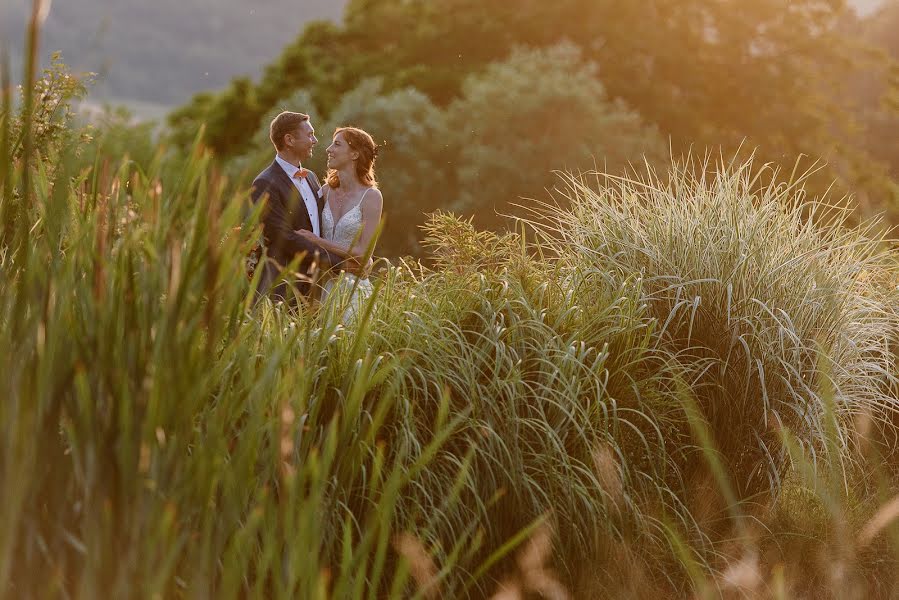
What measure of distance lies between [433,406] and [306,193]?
3.28 meters

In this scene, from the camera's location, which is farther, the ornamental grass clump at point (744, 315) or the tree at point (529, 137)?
the tree at point (529, 137)

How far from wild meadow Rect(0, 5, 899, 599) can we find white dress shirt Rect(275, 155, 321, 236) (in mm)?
1614

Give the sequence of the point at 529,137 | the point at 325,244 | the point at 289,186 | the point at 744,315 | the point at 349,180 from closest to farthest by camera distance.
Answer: the point at 744,315
the point at 325,244
the point at 289,186
the point at 349,180
the point at 529,137

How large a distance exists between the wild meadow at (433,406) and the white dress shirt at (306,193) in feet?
5.30

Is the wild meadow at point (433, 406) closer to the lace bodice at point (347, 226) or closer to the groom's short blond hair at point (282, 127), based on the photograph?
the lace bodice at point (347, 226)

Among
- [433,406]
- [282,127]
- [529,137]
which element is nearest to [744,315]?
[433,406]

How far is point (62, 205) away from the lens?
2070 mm

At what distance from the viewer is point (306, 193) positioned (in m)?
6.82

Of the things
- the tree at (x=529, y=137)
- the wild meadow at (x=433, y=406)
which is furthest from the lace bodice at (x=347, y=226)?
the tree at (x=529, y=137)

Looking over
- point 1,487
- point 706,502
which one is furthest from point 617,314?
point 1,487

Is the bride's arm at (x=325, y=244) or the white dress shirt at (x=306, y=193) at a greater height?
the white dress shirt at (x=306, y=193)

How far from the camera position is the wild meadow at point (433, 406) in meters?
1.76

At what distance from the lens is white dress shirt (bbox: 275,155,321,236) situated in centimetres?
669

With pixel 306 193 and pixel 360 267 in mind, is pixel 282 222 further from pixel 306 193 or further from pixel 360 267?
pixel 360 267
